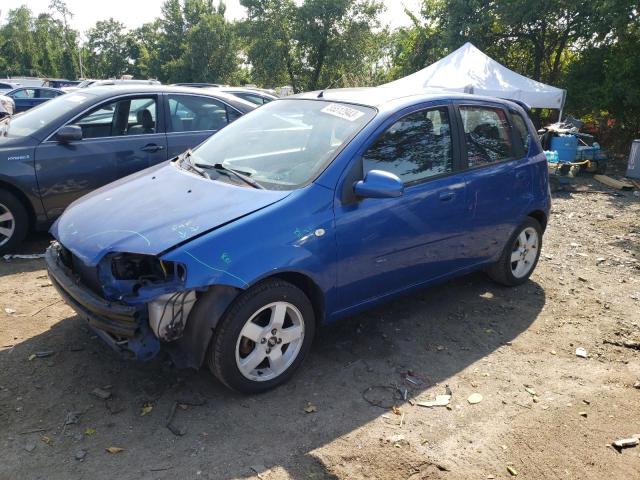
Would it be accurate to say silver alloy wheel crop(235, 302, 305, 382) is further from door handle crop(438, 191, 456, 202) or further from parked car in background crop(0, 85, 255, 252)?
parked car in background crop(0, 85, 255, 252)

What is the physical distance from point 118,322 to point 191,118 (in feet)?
12.9

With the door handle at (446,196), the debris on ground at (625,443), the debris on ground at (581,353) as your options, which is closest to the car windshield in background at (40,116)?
the door handle at (446,196)

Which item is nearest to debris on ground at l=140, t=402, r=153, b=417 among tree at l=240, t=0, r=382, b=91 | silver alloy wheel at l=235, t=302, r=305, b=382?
silver alloy wheel at l=235, t=302, r=305, b=382

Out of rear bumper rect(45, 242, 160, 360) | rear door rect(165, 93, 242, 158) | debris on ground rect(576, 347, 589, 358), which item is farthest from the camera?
rear door rect(165, 93, 242, 158)

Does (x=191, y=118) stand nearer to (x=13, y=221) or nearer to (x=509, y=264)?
(x=13, y=221)

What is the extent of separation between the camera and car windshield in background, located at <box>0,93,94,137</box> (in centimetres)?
545

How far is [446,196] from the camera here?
3.91m

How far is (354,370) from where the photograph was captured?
3559 millimetres

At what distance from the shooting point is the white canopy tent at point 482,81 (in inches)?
526

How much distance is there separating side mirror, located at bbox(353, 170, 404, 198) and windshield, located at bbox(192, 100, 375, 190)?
28 cm

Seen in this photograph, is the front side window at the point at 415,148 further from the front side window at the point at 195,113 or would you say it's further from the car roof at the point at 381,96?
the front side window at the point at 195,113

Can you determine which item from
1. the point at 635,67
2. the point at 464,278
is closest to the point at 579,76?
the point at 635,67

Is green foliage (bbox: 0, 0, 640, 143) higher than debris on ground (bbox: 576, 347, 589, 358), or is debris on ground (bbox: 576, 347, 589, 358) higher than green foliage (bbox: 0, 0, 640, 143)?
green foliage (bbox: 0, 0, 640, 143)

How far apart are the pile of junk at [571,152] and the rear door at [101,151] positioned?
859 cm
